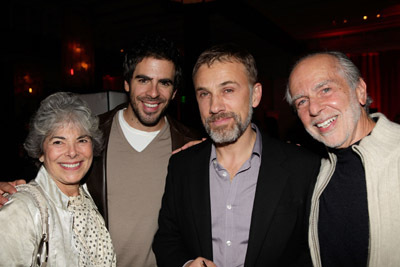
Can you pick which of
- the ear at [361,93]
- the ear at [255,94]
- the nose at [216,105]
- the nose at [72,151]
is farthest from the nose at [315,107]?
the nose at [72,151]

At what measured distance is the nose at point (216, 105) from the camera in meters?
1.93

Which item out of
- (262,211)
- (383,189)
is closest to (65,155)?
(262,211)

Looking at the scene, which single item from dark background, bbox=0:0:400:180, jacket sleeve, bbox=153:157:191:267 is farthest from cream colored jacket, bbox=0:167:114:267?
dark background, bbox=0:0:400:180

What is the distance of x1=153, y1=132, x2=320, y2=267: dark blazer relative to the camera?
5.50 ft

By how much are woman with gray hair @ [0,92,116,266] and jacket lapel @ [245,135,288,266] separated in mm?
1046

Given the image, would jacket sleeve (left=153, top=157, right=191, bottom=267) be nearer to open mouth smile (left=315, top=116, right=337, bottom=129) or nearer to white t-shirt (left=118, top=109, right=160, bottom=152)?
white t-shirt (left=118, top=109, right=160, bottom=152)

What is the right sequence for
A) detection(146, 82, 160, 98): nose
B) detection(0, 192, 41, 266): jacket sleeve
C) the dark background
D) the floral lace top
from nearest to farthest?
detection(0, 192, 41, 266): jacket sleeve
the floral lace top
detection(146, 82, 160, 98): nose
the dark background

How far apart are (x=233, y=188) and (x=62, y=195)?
3.87 feet

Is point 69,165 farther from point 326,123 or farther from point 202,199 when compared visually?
point 326,123

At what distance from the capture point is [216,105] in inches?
76.0

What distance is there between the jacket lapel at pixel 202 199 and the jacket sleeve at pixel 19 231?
37.5 inches

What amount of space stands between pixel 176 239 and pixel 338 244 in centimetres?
105

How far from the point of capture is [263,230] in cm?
167

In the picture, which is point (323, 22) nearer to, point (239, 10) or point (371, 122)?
point (239, 10)
